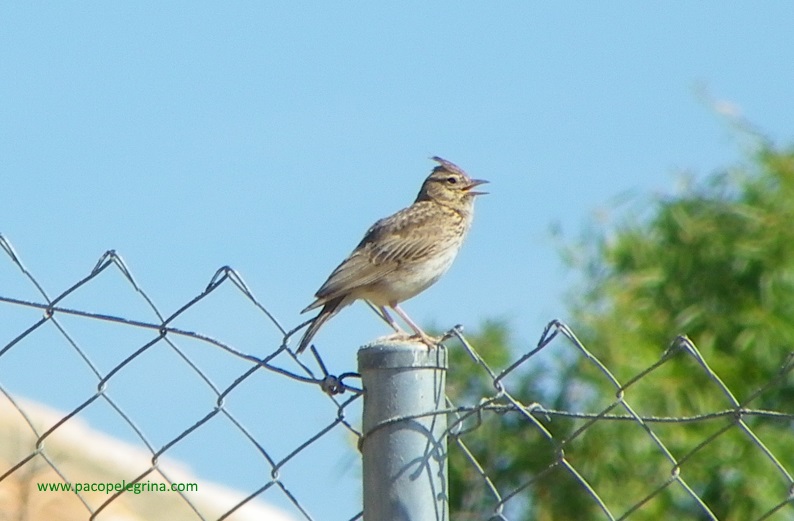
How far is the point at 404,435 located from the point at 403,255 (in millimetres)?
4163

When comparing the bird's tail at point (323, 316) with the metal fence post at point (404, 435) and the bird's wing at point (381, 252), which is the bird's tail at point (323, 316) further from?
the metal fence post at point (404, 435)

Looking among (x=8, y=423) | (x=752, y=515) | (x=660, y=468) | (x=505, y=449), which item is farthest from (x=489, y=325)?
(x=8, y=423)

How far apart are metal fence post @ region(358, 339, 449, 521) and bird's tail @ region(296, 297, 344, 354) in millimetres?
3146

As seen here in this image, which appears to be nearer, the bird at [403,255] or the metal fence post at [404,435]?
the metal fence post at [404,435]

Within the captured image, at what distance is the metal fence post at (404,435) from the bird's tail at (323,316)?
3146 mm

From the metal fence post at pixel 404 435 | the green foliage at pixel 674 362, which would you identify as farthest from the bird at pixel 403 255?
the metal fence post at pixel 404 435

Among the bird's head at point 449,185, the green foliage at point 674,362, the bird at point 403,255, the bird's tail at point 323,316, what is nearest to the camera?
the bird's tail at point 323,316

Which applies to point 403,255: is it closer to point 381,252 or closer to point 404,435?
point 381,252

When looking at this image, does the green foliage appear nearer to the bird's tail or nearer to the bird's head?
the bird's head

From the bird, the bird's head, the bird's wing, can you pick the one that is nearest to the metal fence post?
the bird

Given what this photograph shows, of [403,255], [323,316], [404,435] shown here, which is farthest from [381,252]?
[404,435]

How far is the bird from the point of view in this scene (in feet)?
22.1

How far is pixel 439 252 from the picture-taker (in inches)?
298

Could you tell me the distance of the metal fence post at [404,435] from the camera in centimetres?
317
